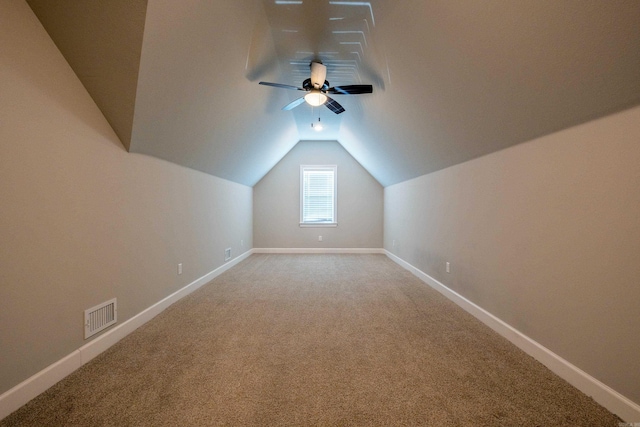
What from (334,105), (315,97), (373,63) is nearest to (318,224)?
(334,105)

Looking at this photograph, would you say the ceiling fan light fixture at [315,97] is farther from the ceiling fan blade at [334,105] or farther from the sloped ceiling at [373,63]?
the sloped ceiling at [373,63]

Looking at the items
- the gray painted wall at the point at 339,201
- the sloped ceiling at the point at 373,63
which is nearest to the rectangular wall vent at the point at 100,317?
the sloped ceiling at the point at 373,63

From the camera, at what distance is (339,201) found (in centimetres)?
657

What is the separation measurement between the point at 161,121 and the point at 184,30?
0.77m

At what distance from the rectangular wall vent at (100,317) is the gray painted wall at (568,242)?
314 cm

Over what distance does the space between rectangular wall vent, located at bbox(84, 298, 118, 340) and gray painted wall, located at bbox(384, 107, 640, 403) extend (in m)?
3.14

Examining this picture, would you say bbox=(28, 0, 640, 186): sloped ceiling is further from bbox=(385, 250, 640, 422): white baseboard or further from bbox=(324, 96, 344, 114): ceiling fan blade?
bbox=(385, 250, 640, 422): white baseboard

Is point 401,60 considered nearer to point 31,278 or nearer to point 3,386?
point 31,278

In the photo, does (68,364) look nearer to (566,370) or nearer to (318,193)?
(566,370)

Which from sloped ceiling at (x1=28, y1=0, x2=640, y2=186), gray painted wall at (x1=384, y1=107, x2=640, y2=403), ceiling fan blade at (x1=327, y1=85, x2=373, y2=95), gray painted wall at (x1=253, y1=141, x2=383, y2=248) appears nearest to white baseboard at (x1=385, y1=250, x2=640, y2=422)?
gray painted wall at (x1=384, y1=107, x2=640, y2=403)

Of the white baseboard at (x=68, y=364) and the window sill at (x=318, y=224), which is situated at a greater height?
the window sill at (x=318, y=224)

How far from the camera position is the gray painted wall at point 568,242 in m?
1.30

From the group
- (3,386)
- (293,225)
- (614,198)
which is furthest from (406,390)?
(293,225)

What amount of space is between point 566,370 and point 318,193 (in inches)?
215
